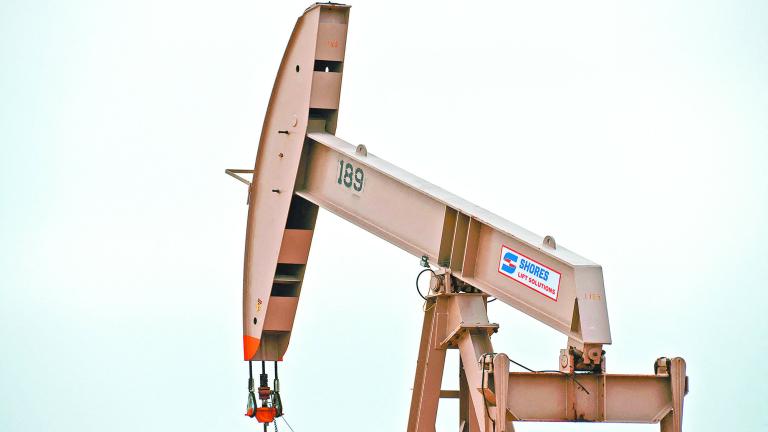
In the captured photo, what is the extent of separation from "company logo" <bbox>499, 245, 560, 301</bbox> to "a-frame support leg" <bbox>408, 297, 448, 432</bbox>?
152 cm

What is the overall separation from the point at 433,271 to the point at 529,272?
6.09 feet

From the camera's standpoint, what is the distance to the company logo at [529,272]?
17734mm

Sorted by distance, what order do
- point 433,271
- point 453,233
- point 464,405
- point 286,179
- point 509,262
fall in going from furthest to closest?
point 286,179 < point 464,405 < point 433,271 < point 453,233 < point 509,262

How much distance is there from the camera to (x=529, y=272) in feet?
59.4

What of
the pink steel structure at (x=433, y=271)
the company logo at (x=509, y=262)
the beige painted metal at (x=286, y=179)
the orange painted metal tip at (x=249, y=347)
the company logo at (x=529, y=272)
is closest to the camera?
the pink steel structure at (x=433, y=271)

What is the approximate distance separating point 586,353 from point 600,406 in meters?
0.70

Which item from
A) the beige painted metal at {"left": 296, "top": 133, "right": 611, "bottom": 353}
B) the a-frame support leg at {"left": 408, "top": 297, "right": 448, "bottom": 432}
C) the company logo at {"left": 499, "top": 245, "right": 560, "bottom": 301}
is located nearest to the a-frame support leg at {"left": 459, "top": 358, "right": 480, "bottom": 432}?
the a-frame support leg at {"left": 408, "top": 297, "right": 448, "bottom": 432}

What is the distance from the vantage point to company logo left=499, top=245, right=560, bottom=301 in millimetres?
17734

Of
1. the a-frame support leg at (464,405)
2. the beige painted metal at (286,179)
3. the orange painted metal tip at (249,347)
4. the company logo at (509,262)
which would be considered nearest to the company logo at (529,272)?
the company logo at (509,262)

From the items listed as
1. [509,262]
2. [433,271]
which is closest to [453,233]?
[433,271]

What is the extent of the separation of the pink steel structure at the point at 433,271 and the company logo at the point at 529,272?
0.06ft

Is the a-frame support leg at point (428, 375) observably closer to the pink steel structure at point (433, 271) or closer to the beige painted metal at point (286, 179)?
the pink steel structure at point (433, 271)

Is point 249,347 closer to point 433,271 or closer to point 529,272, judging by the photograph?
point 433,271

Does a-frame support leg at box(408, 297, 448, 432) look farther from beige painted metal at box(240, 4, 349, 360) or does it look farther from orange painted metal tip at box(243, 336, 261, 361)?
orange painted metal tip at box(243, 336, 261, 361)
